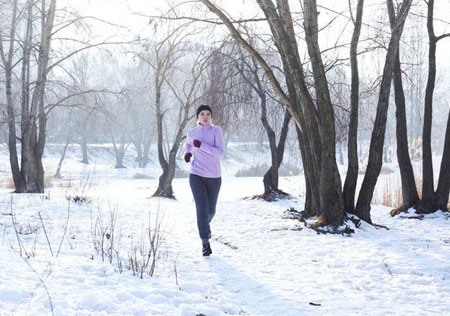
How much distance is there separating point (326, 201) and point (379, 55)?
3002 millimetres

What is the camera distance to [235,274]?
14.2ft

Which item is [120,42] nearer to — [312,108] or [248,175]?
[312,108]

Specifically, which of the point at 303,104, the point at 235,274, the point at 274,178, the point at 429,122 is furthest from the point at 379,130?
the point at 274,178

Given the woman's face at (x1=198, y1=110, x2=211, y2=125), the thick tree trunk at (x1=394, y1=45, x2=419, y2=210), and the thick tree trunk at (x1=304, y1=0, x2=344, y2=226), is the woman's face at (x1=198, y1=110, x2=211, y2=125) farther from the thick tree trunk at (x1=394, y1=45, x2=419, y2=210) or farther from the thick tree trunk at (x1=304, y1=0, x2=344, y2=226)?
the thick tree trunk at (x1=394, y1=45, x2=419, y2=210)

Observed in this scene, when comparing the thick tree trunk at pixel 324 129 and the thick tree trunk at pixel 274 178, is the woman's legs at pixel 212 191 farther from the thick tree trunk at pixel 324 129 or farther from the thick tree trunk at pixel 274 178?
the thick tree trunk at pixel 274 178

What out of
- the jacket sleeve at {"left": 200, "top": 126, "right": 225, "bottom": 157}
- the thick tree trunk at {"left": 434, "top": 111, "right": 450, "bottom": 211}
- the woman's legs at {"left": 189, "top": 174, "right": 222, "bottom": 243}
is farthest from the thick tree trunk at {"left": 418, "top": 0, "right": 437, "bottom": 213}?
the woman's legs at {"left": 189, "top": 174, "right": 222, "bottom": 243}

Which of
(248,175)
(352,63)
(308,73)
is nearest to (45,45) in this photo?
(308,73)

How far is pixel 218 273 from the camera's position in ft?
14.1

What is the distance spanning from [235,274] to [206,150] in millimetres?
1509

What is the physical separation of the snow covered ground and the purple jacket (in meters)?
0.70

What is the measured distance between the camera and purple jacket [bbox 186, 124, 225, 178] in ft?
17.3

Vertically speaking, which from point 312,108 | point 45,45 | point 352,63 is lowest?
point 312,108

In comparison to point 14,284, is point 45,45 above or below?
above

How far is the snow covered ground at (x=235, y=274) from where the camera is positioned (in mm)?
3066
